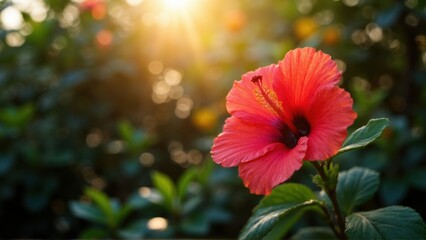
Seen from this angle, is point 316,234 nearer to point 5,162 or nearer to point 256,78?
point 256,78

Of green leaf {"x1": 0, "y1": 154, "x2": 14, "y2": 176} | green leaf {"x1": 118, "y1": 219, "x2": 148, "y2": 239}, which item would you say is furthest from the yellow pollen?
green leaf {"x1": 0, "y1": 154, "x2": 14, "y2": 176}

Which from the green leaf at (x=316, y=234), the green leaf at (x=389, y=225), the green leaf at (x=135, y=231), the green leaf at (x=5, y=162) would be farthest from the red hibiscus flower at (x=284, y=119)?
the green leaf at (x=5, y=162)

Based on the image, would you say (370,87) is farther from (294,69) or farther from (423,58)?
(294,69)

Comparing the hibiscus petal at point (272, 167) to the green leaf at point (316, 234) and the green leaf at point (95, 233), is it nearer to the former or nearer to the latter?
the green leaf at point (316, 234)

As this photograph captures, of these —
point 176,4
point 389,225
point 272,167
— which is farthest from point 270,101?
point 176,4

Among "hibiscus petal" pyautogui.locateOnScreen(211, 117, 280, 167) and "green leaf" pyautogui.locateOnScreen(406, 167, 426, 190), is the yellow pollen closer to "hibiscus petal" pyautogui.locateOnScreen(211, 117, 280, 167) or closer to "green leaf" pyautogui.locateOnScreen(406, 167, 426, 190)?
"hibiscus petal" pyautogui.locateOnScreen(211, 117, 280, 167)

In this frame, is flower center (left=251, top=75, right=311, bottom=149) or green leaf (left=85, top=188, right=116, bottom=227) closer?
flower center (left=251, top=75, right=311, bottom=149)
